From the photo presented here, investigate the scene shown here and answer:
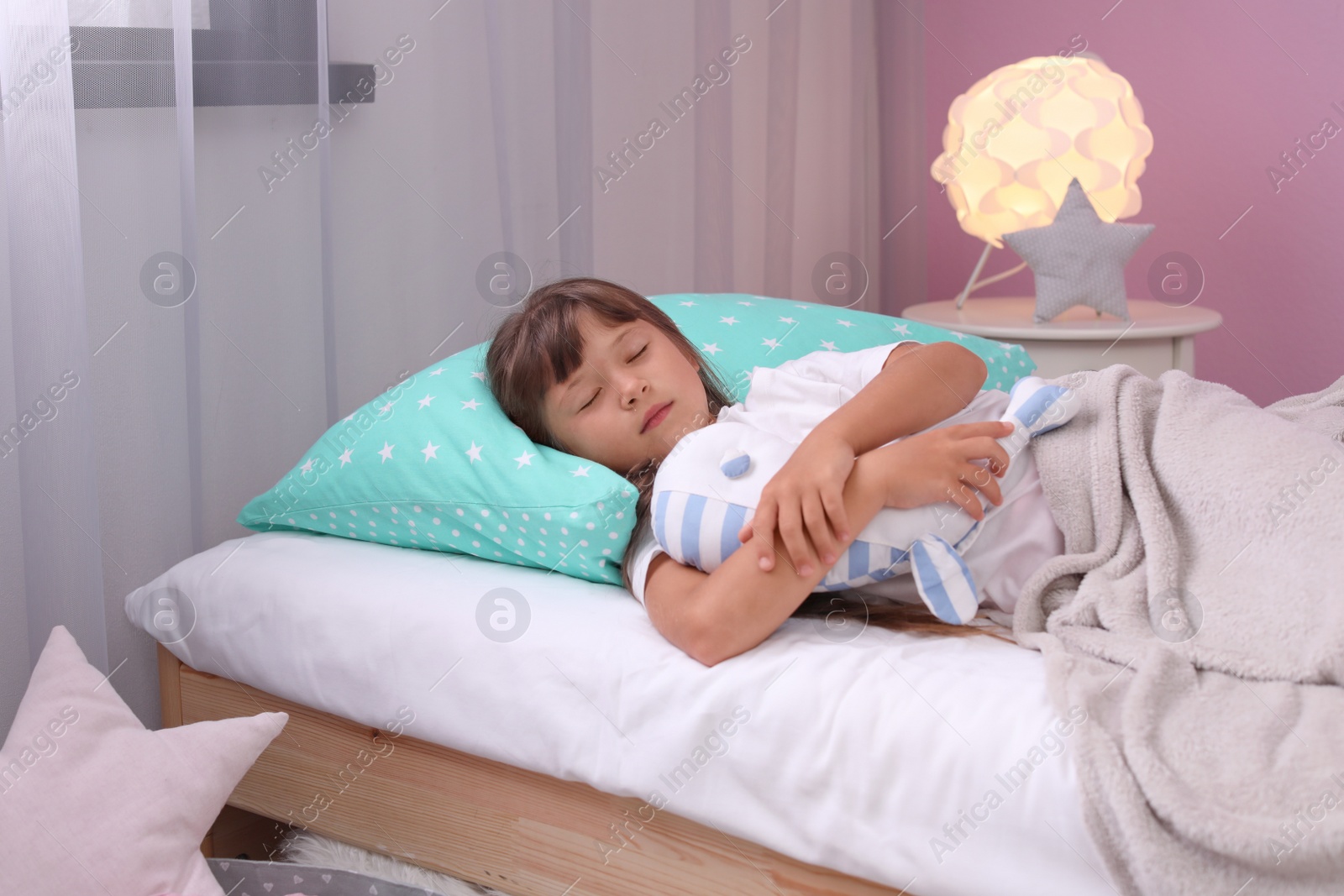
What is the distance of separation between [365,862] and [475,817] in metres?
0.16

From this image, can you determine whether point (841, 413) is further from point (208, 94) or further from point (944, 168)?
point (944, 168)

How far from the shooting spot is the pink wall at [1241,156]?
214cm

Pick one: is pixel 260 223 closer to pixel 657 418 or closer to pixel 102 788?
pixel 657 418

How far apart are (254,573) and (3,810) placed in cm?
29

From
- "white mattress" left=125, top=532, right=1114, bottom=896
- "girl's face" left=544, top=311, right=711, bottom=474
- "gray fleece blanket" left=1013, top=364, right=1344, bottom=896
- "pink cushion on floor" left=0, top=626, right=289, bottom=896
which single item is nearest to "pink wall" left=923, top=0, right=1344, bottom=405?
"gray fleece blanket" left=1013, top=364, right=1344, bottom=896

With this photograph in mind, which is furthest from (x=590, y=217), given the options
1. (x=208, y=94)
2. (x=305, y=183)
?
(x=208, y=94)

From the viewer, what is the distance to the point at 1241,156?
2221 millimetres

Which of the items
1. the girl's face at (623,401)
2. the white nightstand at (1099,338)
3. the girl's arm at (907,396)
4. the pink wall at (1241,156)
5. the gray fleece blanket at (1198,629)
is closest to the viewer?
the gray fleece blanket at (1198,629)

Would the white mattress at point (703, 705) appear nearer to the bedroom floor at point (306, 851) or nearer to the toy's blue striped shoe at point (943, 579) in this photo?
the toy's blue striped shoe at point (943, 579)

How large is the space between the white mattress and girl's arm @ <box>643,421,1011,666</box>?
2 centimetres

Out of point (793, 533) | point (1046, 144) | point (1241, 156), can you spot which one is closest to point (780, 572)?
point (793, 533)

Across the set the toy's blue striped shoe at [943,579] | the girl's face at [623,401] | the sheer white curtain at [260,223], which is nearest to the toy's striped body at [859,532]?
the toy's blue striped shoe at [943,579]

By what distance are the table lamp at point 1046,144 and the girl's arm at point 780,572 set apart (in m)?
0.93

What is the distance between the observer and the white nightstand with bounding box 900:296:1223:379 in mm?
1609
